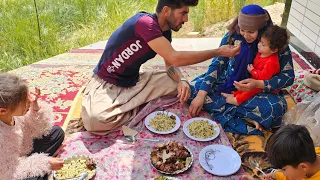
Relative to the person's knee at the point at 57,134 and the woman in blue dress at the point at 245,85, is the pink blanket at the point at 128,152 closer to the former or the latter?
the person's knee at the point at 57,134

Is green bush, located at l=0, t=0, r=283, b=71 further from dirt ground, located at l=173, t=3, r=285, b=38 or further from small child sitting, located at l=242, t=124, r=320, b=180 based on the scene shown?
small child sitting, located at l=242, t=124, r=320, b=180

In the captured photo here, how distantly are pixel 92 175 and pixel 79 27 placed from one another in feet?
13.1

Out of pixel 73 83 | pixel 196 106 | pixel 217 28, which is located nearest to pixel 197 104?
pixel 196 106

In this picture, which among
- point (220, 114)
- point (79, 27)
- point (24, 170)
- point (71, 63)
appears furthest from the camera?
point (79, 27)

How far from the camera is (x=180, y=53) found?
271cm

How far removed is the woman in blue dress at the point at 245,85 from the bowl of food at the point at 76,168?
1.05m

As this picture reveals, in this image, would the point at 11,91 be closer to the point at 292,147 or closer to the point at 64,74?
the point at 292,147

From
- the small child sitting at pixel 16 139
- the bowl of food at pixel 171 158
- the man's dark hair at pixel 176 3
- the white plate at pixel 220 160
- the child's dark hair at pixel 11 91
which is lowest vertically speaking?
the white plate at pixel 220 160

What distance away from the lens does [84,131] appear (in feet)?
9.34

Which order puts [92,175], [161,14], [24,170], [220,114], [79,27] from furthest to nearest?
1. [79,27]
2. [220,114]
3. [161,14]
4. [92,175]
5. [24,170]

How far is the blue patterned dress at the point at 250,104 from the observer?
2826 millimetres

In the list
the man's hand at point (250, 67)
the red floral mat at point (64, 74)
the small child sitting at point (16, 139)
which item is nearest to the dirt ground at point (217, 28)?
the red floral mat at point (64, 74)

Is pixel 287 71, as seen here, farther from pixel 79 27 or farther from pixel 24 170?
pixel 79 27

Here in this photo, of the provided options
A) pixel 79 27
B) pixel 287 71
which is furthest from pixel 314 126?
pixel 79 27
